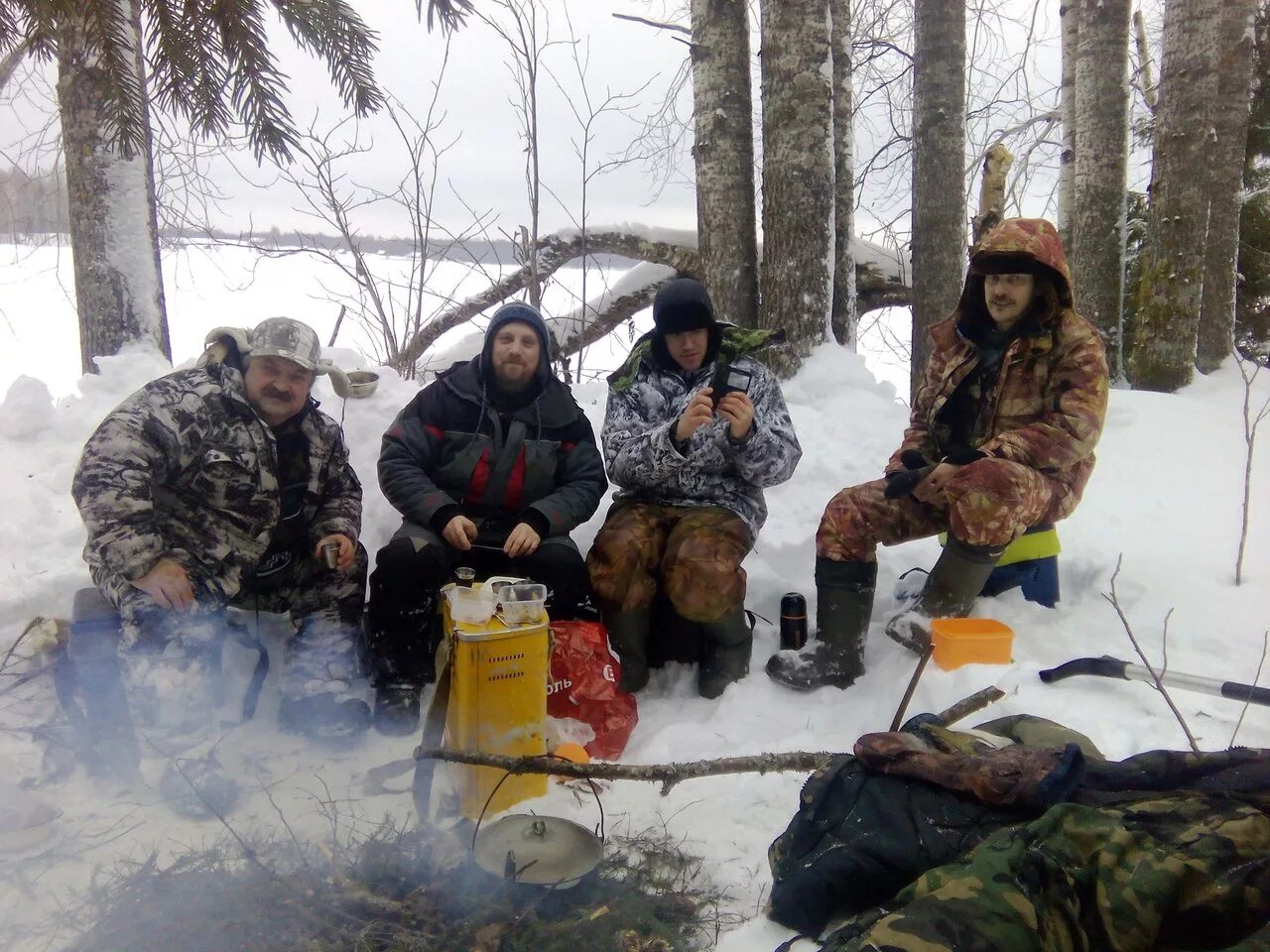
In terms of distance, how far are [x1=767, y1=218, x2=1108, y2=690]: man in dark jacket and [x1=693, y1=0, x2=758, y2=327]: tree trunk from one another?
73.5 inches

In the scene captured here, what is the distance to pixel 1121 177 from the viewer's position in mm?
6777

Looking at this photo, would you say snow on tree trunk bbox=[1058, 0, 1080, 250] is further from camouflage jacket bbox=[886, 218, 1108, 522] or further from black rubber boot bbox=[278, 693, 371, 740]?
black rubber boot bbox=[278, 693, 371, 740]

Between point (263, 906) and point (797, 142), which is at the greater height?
point (797, 142)

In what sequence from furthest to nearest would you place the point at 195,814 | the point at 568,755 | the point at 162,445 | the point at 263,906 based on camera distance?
the point at 162,445
the point at 568,755
the point at 195,814
the point at 263,906

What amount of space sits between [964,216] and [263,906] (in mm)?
5584

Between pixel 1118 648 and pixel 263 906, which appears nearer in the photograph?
pixel 263 906

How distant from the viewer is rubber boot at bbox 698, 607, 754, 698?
128 inches

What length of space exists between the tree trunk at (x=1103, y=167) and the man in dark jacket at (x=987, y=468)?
12.8 ft

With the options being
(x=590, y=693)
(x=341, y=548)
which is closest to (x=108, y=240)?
(x=341, y=548)

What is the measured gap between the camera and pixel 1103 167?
6828 mm

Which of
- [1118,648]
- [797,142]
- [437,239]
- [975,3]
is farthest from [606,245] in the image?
[975,3]

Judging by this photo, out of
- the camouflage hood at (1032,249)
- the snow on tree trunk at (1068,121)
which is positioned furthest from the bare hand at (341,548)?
the snow on tree trunk at (1068,121)

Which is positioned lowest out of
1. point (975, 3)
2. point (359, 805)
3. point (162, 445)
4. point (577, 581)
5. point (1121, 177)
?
point (359, 805)

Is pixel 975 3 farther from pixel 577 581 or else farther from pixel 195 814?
pixel 195 814
